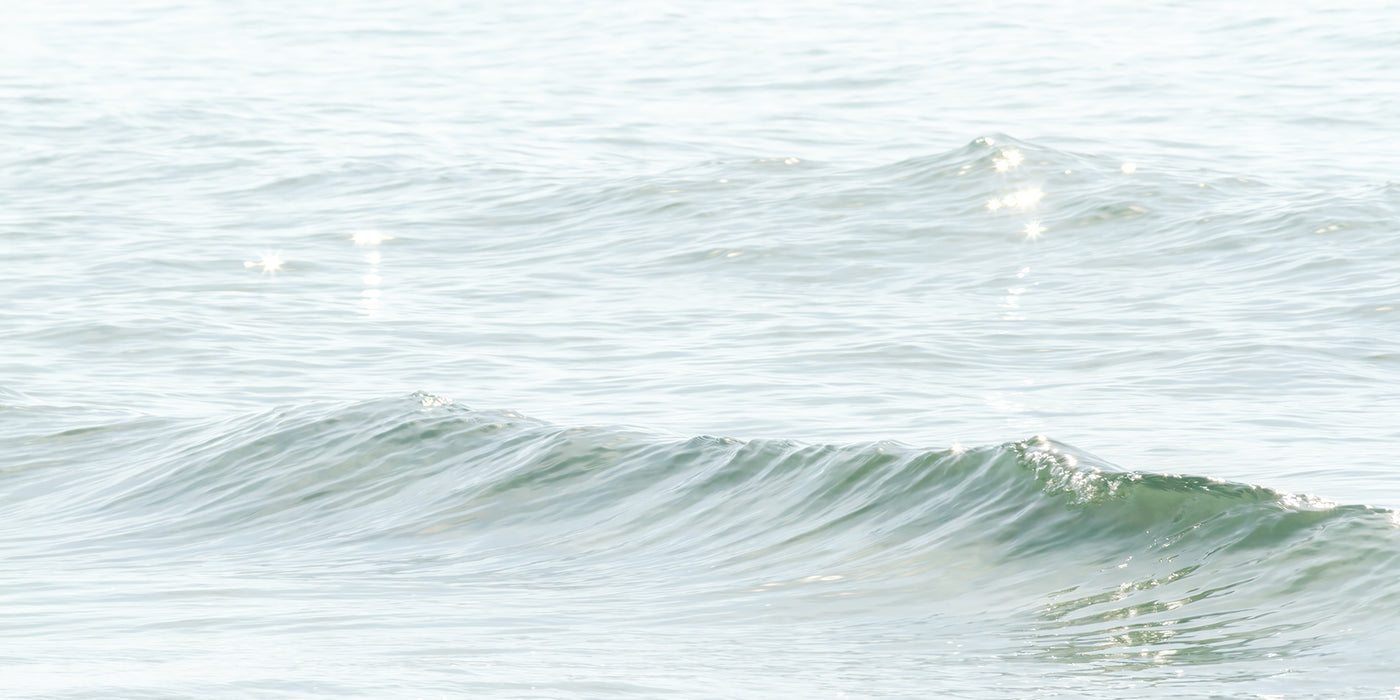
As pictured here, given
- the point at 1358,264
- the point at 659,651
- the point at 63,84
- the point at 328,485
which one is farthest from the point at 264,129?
the point at 659,651

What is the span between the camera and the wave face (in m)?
5.39

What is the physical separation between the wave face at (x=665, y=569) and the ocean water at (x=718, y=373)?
0.09 ft

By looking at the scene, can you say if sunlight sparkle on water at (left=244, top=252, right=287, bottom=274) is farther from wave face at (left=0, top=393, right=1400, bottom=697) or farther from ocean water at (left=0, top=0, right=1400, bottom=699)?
wave face at (left=0, top=393, right=1400, bottom=697)

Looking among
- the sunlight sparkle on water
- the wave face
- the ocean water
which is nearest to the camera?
the wave face

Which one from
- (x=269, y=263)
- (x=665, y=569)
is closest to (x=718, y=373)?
(x=665, y=569)

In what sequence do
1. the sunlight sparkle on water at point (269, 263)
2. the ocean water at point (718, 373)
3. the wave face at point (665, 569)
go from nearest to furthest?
the wave face at point (665, 569) < the ocean water at point (718, 373) < the sunlight sparkle on water at point (269, 263)

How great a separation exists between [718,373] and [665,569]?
5.12 m

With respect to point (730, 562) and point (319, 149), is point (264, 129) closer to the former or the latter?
point (319, 149)

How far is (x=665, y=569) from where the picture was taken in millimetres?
7387

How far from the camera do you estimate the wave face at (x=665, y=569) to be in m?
5.39

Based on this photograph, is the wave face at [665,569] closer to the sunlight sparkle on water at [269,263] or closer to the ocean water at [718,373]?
the ocean water at [718,373]

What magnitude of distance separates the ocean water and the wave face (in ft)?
0.09

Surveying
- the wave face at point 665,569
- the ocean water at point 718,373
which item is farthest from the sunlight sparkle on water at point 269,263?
the wave face at point 665,569

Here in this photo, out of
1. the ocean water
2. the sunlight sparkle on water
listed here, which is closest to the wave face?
the ocean water
